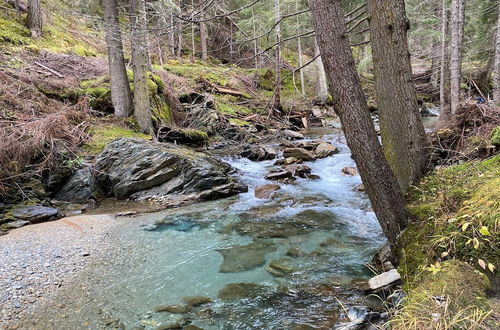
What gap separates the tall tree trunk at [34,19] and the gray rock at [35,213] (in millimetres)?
12717

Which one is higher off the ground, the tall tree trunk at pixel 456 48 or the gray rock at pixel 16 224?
the tall tree trunk at pixel 456 48

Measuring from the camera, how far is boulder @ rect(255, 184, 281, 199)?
8586 millimetres

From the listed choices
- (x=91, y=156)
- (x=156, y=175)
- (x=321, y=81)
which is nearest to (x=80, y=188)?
(x=91, y=156)

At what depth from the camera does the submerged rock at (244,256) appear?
4.94 m

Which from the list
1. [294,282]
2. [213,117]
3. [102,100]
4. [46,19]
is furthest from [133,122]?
[46,19]

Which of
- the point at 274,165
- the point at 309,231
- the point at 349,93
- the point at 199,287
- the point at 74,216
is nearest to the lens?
the point at 349,93

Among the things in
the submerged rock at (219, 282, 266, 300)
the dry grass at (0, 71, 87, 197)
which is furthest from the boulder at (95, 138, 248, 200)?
the submerged rock at (219, 282, 266, 300)

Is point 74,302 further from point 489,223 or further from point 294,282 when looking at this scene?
point 489,223

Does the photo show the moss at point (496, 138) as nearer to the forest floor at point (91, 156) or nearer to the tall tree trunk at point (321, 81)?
the forest floor at point (91, 156)

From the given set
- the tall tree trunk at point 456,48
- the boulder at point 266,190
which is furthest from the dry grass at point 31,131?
the tall tree trunk at point 456,48

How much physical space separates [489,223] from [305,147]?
995cm

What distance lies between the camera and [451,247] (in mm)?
3084

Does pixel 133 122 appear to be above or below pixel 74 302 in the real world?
above

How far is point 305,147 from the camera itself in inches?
505
